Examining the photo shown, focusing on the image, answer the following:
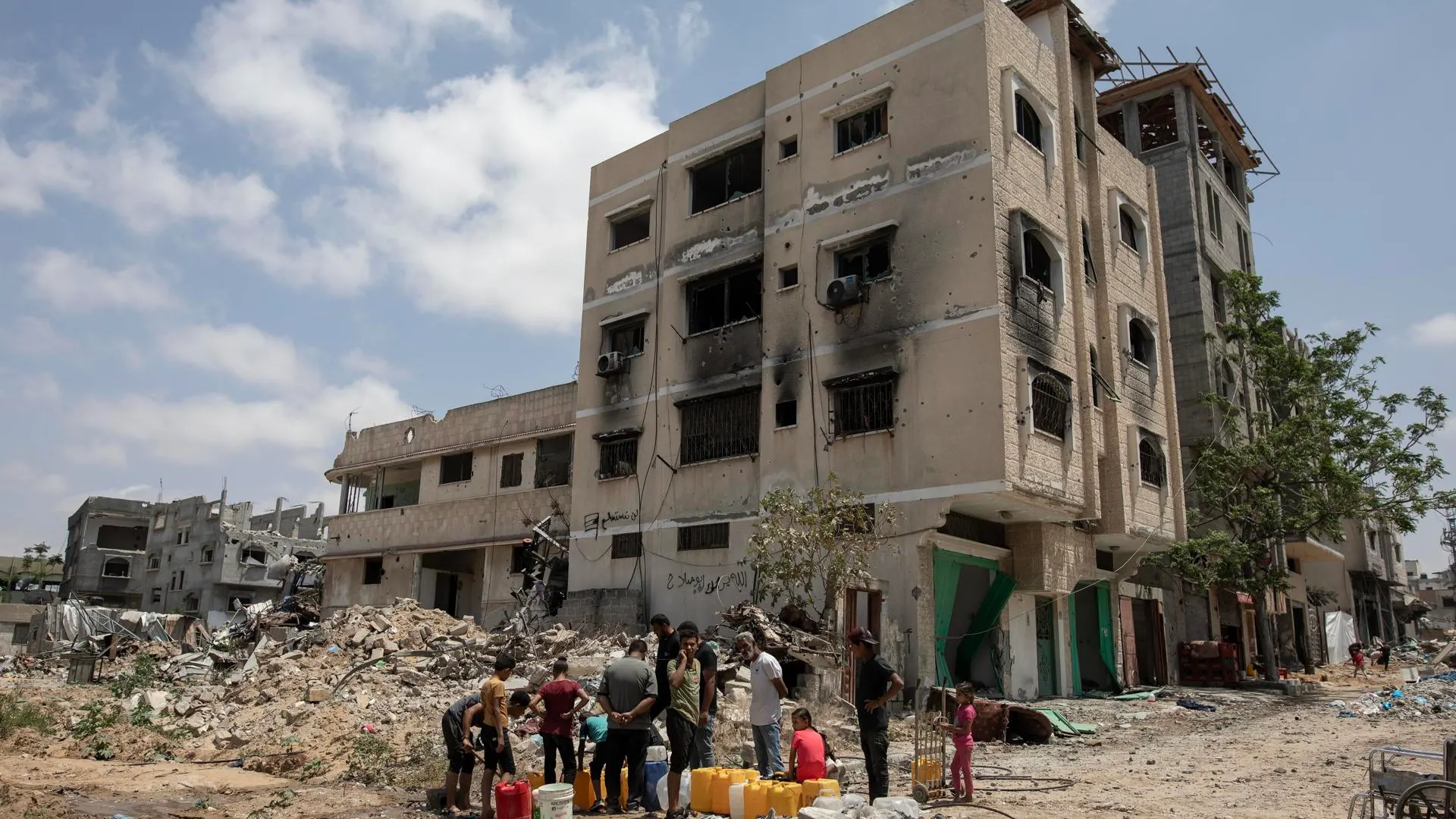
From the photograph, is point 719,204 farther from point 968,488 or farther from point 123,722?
point 123,722

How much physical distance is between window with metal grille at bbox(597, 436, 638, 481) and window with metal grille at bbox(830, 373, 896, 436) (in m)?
5.97

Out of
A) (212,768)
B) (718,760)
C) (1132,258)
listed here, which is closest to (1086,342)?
(1132,258)

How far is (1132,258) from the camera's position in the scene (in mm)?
24641

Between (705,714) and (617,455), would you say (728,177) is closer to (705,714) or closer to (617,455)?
(617,455)

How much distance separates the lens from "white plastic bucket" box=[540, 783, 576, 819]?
8.27 meters

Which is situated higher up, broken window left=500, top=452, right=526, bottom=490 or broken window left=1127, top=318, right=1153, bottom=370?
broken window left=1127, top=318, right=1153, bottom=370

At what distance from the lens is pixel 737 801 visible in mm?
8539

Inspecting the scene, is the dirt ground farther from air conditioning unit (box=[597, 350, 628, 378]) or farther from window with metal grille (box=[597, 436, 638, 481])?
air conditioning unit (box=[597, 350, 628, 378])

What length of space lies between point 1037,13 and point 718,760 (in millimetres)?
18286

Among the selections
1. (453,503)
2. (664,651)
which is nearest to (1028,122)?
(664,651)

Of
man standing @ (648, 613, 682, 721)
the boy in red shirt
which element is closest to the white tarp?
man standing @ (648, 613, 682, 721)

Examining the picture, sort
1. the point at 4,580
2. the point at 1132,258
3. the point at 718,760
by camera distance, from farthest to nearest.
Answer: the point at 4,580 < the point at 1132,258 < the point at 718,760

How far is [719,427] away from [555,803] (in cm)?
1466

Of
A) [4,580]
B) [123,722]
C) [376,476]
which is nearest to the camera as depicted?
[123,722]
